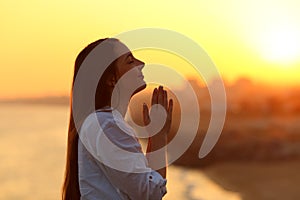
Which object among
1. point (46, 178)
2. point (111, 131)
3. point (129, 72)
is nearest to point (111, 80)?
point (129, 72)

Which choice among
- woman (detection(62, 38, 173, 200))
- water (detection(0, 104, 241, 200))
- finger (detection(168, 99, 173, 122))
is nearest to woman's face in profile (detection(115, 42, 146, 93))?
woman (detection(62, 38, 173, 200))

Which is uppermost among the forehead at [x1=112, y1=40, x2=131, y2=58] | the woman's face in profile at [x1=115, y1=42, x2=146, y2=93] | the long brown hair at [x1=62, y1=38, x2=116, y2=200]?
the forehead at [x1=112, y1=40, x2=131, y2=58]

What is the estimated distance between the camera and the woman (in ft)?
7.44

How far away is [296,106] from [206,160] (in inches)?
1368

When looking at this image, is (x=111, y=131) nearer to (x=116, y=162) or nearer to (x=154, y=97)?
(x=116, y=162)

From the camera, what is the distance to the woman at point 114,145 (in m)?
2.27

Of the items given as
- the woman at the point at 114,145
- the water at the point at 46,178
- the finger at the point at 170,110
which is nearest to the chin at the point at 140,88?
the woman at the point at 114,145

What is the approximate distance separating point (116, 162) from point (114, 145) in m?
0.05

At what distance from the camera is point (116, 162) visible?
7.44 feet

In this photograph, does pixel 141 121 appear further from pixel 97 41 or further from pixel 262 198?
pixel 262 198

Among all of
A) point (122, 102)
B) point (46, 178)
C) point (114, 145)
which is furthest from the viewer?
point (46, 178)

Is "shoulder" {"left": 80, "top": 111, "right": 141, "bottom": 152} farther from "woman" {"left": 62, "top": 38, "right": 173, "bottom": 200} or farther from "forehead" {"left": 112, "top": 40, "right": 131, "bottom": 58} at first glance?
"forehead" {"left": 112, "top": 40, "right": 131, "bottom": 58}

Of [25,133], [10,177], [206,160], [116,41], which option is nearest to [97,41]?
[116,41]

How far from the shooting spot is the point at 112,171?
228 centimetres
